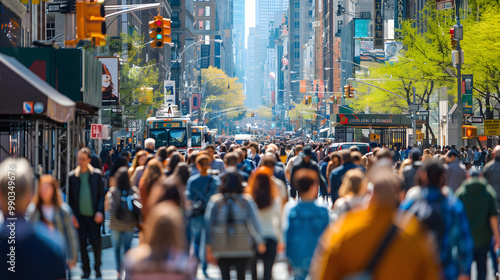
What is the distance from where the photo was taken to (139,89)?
198 ft

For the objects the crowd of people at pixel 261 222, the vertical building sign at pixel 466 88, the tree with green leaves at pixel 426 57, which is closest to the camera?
the crowd of people at pixel 261 222

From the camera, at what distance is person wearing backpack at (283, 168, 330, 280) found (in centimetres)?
852

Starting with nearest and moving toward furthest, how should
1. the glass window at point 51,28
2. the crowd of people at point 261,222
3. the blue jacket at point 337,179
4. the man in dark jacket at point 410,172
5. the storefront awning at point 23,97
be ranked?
1. the crowd of people at point 261,222
2. the man in dark jacket at point 410,172
3. the blue jacket at point 337,179
4. the storefront awning at point 23,97
5. the glass window at point 51,28

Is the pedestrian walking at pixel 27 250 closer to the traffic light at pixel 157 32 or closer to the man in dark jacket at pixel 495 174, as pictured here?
the man in dark jacket at pixel 495 174

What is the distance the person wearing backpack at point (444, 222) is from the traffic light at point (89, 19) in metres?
11.6

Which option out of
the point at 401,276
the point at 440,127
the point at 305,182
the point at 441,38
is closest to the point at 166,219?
the point at 401,276

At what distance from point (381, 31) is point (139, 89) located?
40367 millimetres

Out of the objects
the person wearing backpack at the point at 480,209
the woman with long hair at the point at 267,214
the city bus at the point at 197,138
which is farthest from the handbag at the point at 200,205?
the city bus at the point at 197,138

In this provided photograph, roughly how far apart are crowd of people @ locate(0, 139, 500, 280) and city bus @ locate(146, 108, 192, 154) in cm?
2987

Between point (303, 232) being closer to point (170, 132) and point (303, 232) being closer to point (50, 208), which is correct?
point (50, 208)

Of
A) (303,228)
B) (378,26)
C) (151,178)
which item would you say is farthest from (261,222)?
(378,26)

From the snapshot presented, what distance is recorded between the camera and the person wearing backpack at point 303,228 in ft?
27.9

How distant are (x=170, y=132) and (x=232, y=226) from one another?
128 feet

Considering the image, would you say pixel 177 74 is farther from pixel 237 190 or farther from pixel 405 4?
pixel 237 190
